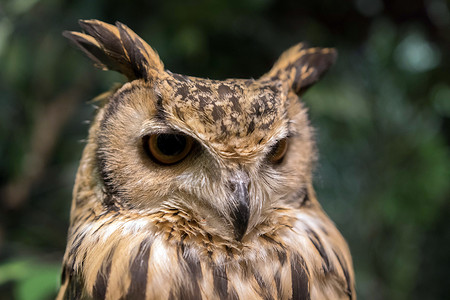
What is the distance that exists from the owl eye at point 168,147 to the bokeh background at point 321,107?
0.85 meters

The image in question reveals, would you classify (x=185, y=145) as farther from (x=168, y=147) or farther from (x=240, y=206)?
(x=240, y=206)

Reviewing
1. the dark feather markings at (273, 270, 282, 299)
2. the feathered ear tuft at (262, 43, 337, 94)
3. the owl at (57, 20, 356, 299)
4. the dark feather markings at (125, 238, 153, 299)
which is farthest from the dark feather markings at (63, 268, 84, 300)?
the feathered ear tuft at (262, 43, 337, 94)

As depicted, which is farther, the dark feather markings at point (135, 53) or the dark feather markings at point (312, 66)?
the dark feather markings at point (312, 66)

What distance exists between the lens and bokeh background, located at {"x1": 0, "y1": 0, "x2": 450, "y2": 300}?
192 cm

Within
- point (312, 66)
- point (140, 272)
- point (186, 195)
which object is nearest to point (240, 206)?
point (186, 195)

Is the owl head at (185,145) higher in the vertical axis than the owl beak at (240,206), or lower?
higher

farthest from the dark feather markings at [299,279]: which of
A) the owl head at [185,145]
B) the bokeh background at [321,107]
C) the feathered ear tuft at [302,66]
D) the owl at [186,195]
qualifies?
the bokeh background at [321,107]

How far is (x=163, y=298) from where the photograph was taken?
0.76 meters

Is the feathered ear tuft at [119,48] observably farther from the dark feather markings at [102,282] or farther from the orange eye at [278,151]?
the dark feather markings at [102,282]

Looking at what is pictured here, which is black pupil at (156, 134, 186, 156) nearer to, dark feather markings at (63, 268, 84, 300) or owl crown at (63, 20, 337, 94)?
owl crown at (63, 20, 337, 94)

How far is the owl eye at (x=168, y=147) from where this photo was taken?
79 cm

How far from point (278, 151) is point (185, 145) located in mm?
210

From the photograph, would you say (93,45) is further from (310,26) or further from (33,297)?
(310,26)

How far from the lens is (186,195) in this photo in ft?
2.67
